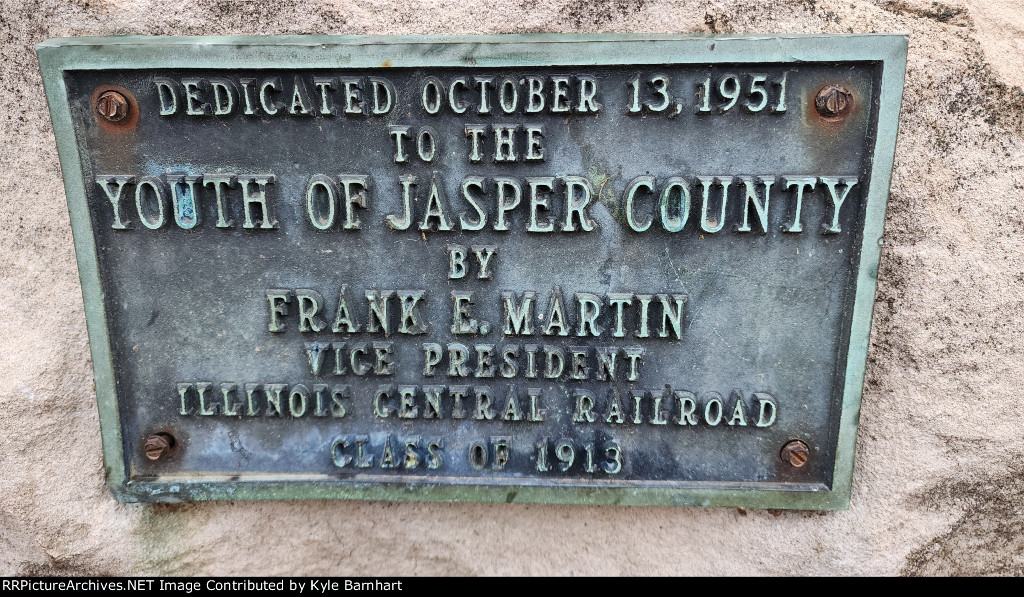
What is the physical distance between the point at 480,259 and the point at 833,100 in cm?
77

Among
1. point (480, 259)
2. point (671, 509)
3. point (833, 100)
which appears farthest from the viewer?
point (671, 509)

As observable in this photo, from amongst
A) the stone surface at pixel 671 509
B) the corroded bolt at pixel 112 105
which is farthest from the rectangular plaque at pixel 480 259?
the stone surface at pixel 671 509

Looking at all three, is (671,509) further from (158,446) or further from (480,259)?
(158,446)

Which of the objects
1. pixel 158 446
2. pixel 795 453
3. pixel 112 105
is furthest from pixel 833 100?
pixel 158 446

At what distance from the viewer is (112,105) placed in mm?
1216

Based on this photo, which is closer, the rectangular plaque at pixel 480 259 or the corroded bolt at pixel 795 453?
the rectangular plaque at pixel 480 259

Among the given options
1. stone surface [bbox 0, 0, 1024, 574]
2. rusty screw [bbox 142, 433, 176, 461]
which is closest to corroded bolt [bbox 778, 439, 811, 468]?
stone surface [bbox 0, 0, 1024, 574]

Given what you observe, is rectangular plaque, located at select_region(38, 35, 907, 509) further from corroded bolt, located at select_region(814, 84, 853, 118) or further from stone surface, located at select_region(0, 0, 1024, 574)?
stone surface, located at select_region(0, 0, 1024, 574)

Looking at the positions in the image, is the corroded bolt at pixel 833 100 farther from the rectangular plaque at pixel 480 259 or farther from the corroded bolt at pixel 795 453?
the corroded bolt at pixel 795 453

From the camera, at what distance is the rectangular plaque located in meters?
1.19

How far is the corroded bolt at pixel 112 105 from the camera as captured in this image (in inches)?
47.8

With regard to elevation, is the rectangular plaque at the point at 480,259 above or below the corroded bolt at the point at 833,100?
below

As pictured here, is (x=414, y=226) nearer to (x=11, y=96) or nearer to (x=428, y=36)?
(x=428, y=36)

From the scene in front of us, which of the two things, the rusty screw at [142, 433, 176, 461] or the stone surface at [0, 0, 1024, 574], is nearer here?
the stone surface at [0, 0, 1024, 574]
